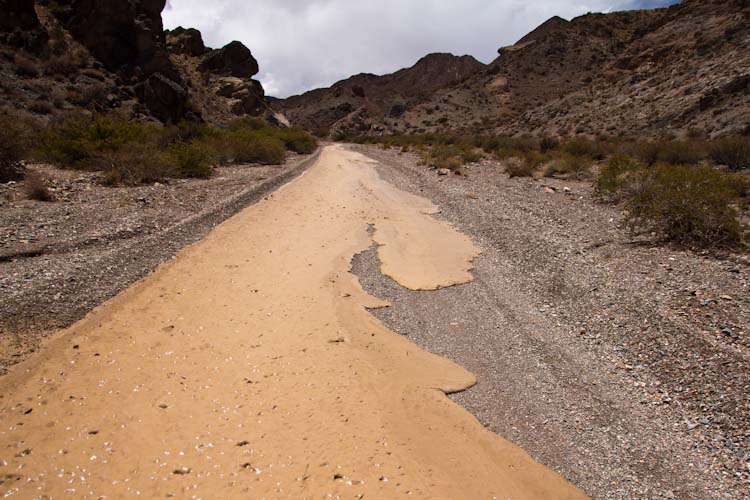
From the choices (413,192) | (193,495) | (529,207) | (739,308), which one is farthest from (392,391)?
(413,192)

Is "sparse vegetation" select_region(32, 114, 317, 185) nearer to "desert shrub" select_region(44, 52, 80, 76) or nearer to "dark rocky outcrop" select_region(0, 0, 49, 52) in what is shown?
"desert shrub" select_region(44, 52, 80, 76)

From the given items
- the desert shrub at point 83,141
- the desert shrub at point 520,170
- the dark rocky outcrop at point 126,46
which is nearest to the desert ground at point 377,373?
the desert shrub at point 83,141

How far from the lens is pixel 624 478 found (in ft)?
11.2

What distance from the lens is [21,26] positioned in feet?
84.9

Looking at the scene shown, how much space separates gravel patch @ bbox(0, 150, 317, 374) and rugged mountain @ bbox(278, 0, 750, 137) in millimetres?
25109

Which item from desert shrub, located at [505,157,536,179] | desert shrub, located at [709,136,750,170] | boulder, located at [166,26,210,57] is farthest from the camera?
Result: boulder, located at [166,26,210,57]

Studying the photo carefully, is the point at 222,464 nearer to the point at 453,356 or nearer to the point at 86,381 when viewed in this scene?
the point at 86,381

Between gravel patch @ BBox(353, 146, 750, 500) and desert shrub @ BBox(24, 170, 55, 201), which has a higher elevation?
desert shrub @ BBox(24, 170, 55, 201)

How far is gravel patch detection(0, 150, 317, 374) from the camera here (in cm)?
556

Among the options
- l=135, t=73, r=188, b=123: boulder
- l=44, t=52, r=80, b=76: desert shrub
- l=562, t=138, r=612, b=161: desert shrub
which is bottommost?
l=562, t=138, r=612, b=161: desert shrub

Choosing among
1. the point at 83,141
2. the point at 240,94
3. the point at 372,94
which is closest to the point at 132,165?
the point at 83,141

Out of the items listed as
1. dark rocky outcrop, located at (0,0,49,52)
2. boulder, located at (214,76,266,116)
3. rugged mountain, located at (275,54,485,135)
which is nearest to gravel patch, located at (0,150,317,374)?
dark rocky outcrop, located at (0,0,49,52)

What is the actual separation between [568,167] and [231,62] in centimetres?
5471

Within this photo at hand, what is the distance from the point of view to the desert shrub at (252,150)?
79.7 feet
